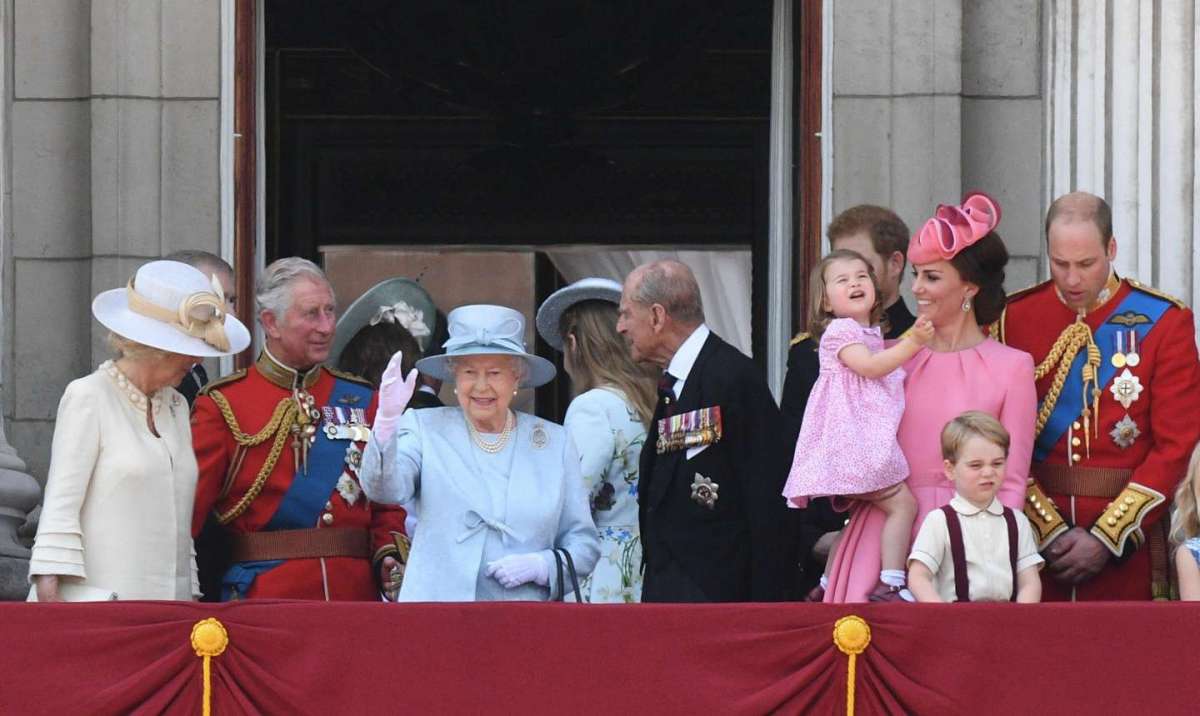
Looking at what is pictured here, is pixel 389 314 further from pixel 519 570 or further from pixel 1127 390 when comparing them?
pixel 1127 390

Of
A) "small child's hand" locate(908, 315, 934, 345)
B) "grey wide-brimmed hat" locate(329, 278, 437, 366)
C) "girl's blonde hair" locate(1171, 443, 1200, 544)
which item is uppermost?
"grey wide-brimmed hat" locate(329, 278, 437, 366)

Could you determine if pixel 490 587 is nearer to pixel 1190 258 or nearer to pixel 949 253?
pixel 949 253

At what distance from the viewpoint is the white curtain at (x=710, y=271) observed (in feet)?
41.1

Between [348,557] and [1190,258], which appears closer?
[348,557]

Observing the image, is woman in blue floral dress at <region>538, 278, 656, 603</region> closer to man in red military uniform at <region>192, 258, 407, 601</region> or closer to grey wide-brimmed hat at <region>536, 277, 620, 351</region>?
grey wide-brimmed hat at <region>536, 277, 620, 351</region>

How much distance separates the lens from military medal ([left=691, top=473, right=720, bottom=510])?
750 cm

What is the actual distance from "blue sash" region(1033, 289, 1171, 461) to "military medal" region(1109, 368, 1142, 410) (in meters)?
0.03

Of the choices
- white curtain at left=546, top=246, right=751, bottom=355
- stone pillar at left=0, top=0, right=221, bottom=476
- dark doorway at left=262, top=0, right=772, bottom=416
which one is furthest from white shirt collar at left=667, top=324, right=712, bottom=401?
dark doorway at left=262, top=0, right=772, bottom=416

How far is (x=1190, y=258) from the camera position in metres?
9.30

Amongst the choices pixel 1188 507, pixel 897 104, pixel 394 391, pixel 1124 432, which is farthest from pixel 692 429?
pixel 897 104

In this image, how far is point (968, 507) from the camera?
707 cm

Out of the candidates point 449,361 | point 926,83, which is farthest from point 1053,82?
point 449,361

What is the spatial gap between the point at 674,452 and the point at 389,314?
7.15ft

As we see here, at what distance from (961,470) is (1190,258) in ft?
8.64
